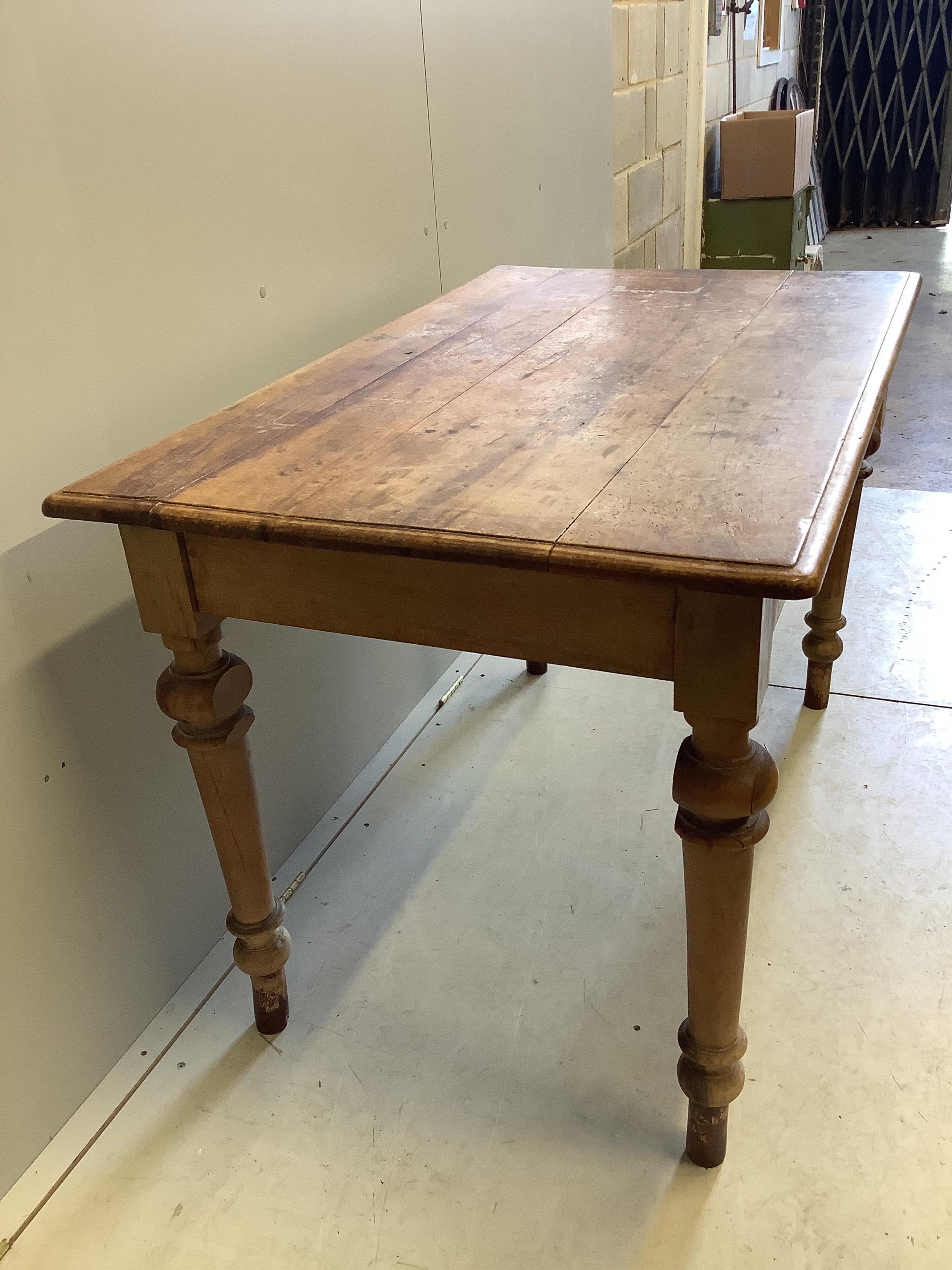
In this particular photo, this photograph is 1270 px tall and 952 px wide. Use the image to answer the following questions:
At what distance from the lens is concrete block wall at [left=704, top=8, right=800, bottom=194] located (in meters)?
3.96

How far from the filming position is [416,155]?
61.1 inches

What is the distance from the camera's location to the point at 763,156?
377 centimetres

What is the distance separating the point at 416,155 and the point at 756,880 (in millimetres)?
1152

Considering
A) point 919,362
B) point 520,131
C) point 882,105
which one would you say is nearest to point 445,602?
point 520,131

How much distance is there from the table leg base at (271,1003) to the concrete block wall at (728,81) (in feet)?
11.9

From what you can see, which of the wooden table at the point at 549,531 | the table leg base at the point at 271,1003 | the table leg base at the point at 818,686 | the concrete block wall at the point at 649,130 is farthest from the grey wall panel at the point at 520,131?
the table leg base at the point at 271,1003

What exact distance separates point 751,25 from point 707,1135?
192 inches

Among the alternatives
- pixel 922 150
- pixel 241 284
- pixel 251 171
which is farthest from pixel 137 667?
pixel 922 150

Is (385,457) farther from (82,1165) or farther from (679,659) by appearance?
(82,1165)

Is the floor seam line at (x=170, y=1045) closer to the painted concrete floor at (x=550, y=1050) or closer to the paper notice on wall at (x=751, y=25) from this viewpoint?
the painted concrete floor at (x=550, y=1050)

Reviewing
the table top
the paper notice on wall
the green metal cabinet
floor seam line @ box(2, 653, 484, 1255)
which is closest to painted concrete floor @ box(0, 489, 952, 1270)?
floor seam line @ box(2, 653, 484, 1255)

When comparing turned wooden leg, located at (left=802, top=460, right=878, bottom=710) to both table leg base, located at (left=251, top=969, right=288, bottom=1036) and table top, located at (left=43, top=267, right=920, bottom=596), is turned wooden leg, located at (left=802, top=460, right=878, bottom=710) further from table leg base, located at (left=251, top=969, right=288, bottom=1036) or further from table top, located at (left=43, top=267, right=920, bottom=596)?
table leg base, located at (left=251, top=969, right=288, bottom=1036)

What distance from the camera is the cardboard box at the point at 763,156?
3.71m

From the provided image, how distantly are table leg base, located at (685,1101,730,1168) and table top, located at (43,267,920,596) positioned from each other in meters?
0.58
